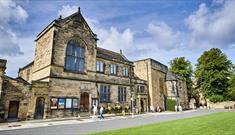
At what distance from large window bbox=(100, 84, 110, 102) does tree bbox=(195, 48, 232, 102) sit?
34.9 metres

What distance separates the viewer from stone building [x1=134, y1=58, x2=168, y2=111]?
3697cm

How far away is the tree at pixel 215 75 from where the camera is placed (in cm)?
4828

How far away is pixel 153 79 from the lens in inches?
1521

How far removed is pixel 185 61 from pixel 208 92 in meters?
13.4

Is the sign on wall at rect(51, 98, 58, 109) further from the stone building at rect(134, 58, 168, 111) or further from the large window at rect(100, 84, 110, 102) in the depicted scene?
the stone building at rect(134, 58, 168, 111)

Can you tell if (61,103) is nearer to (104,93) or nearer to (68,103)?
(68,103)

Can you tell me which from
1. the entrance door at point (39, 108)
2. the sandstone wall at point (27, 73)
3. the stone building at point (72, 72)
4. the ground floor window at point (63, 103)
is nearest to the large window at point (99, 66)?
the stone building at point (72, 72)

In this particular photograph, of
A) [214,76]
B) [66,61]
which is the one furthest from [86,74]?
[214,76]

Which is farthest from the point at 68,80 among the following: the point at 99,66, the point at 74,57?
the point at 99,66

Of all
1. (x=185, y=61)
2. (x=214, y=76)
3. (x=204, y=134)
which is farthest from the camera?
(x=185, y=61)

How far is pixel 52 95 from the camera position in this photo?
20.2m

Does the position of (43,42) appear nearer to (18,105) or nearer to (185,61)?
(18,105)

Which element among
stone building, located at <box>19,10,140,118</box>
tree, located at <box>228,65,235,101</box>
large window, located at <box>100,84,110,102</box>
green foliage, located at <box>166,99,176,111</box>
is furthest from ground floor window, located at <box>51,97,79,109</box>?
tree, located at <box>228,65,235,101</box>

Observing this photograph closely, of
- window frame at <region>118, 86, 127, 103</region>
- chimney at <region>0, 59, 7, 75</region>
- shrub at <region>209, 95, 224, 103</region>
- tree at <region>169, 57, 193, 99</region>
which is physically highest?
tree at <region>169, 57, 193, 99</region>
